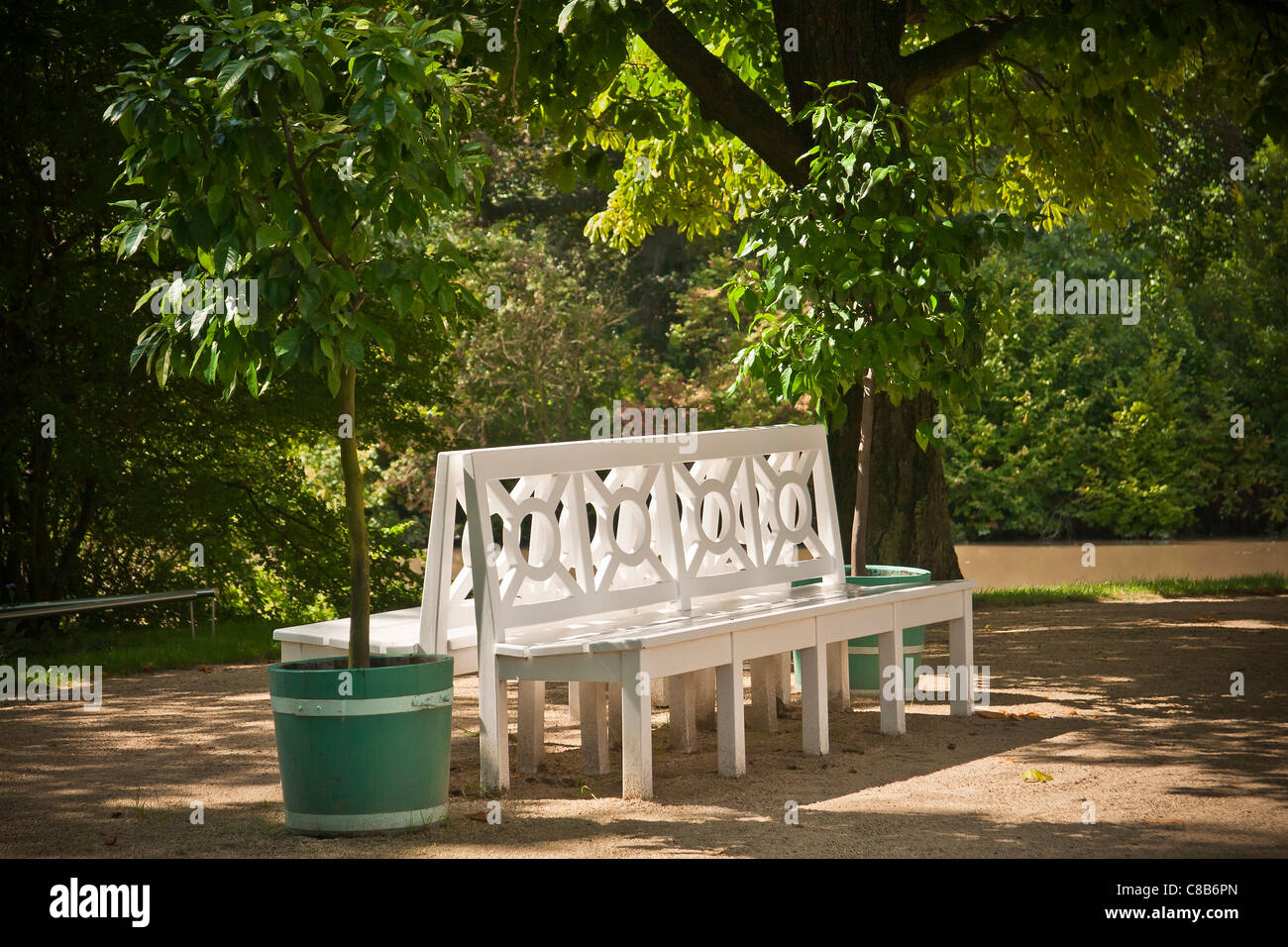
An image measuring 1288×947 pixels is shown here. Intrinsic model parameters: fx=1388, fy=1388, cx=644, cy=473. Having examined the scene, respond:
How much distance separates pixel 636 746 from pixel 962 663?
2468 mm

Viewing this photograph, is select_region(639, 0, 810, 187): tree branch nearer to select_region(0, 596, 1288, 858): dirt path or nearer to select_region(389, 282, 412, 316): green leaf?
select_region(0, 596, 1288, 858): dirt path

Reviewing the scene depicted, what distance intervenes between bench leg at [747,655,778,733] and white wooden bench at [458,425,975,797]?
16.2 inches

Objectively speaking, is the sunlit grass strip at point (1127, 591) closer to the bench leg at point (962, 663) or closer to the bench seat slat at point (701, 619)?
the bench leg at point (962, 663)

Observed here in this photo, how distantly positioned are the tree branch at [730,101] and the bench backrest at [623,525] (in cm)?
306

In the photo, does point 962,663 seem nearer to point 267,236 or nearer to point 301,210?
point 301,210

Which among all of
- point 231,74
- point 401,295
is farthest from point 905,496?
point 231,74

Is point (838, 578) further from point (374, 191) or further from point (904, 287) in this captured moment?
point (374, 191)

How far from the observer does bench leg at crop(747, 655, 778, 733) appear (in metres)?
7.15

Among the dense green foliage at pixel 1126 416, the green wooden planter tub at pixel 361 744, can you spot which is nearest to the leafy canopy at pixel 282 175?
the green wooden planter tub at pixel 361 744

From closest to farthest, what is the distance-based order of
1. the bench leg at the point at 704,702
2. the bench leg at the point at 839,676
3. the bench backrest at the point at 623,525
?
the bench backrest at the point at 623,525 → the bench leg at the point at 704,702 → the bench leg at the point at 839,676

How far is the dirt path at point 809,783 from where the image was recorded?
4.74m

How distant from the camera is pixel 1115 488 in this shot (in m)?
25.6

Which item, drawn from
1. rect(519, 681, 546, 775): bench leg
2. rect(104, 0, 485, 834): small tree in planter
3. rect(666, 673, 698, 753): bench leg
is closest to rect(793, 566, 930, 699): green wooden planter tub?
rect(666, 673, 698, 753): bench leg

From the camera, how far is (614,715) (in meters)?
6.64
